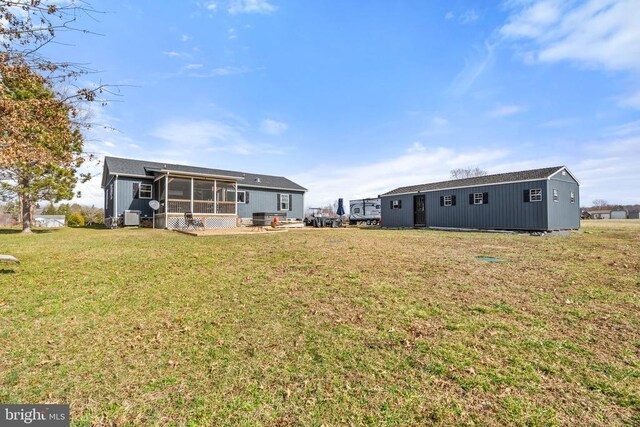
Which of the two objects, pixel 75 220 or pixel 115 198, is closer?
pixel 115 198

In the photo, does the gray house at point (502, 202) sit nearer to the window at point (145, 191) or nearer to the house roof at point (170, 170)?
the house roof at point (170, 170)

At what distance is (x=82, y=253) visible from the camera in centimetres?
817

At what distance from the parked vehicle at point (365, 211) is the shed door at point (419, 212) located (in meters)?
6.96

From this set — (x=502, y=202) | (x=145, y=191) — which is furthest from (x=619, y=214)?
(x=145, y=191)

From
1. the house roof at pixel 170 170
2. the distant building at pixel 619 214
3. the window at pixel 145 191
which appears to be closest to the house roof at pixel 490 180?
the house roof at pixel 170 170

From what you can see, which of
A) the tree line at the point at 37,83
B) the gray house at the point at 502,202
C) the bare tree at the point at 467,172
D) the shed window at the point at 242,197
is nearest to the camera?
the tree line at the point at 37,83

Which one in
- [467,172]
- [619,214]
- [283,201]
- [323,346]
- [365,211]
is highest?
[467,172]

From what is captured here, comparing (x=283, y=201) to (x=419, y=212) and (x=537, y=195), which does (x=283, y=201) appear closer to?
(x=419, y=212)

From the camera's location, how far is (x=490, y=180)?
62.0 ft

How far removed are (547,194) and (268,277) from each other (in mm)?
17434

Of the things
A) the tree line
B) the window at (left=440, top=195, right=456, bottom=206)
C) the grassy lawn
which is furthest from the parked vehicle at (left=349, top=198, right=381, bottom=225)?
the tree line

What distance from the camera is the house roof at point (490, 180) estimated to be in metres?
16.5

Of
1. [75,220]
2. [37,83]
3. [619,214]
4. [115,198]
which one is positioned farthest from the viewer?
[619,214]

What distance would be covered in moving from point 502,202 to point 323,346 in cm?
1890
